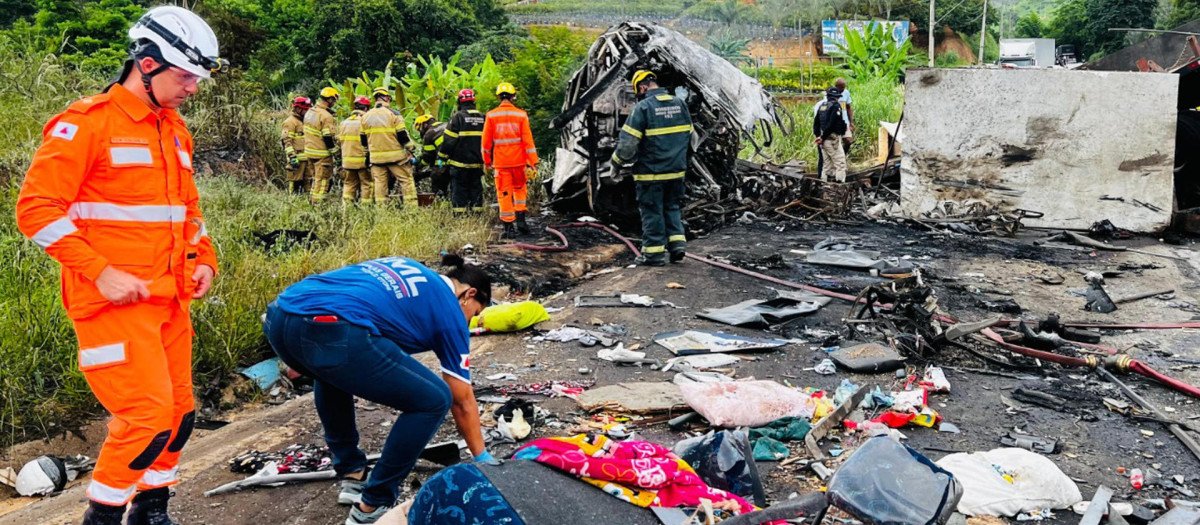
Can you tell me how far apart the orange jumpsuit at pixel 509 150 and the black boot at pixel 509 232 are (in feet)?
0.37

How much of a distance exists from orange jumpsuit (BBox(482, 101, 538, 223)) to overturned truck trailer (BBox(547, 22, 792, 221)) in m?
0.43

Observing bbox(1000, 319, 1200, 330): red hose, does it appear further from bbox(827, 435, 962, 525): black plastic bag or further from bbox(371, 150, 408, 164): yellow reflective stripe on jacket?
bbox(371, 150, 408, 164): yellow reflective stripe on jacket

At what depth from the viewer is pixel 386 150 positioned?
10367mm

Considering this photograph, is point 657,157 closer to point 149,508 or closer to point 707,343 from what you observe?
point 707,343

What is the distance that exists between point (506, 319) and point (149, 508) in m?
3.20

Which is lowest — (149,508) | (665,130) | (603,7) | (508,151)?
(149,508)

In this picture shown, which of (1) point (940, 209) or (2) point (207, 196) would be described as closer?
(2) point (207, 196)

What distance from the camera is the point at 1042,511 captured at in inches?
134

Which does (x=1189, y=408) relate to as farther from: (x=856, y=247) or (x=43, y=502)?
(x=43, y=502)

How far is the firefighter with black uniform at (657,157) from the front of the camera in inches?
308

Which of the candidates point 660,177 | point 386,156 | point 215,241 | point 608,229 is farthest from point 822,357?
point 386,156

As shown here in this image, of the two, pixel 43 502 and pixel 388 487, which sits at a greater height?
pixel 388 487

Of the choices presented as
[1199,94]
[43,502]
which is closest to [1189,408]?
[43,502]

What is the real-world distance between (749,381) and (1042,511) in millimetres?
1628
